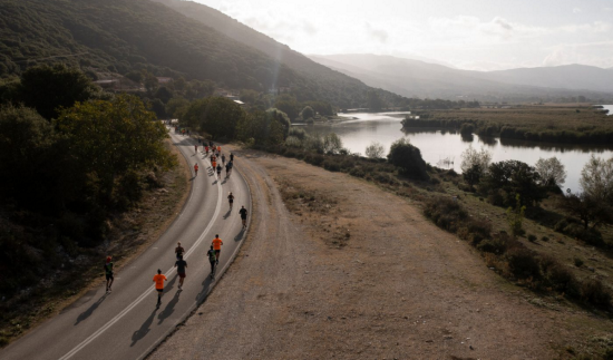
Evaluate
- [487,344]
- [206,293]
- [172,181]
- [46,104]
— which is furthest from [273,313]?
[46,104]

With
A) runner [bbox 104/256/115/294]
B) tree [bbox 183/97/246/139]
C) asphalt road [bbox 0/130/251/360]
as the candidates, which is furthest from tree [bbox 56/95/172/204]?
tree [bbox 183/97/246/139]

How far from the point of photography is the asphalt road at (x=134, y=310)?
12.2 m

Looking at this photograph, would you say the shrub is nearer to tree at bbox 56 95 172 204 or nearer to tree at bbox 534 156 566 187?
tree at bbox 56 95 172 204

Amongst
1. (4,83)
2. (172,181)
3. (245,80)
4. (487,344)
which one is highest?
(245,80)

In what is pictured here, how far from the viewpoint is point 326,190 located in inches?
1453

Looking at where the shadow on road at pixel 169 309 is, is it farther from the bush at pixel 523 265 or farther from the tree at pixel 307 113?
the tree at pixel 307 113

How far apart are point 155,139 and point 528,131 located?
10586 centimetres

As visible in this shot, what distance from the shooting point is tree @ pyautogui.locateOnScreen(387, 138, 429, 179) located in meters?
57.5

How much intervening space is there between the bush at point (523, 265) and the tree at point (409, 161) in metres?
37.6

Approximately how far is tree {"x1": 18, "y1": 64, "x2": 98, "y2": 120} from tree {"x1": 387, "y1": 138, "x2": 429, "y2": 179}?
4565 centimetres

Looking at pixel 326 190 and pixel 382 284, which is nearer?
pixel 382 284

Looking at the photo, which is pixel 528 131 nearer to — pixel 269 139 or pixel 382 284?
pixel 269 139

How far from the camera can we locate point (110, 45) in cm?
14412

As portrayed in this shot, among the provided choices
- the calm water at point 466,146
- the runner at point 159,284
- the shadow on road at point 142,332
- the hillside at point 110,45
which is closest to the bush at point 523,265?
the runner at point 159,284
